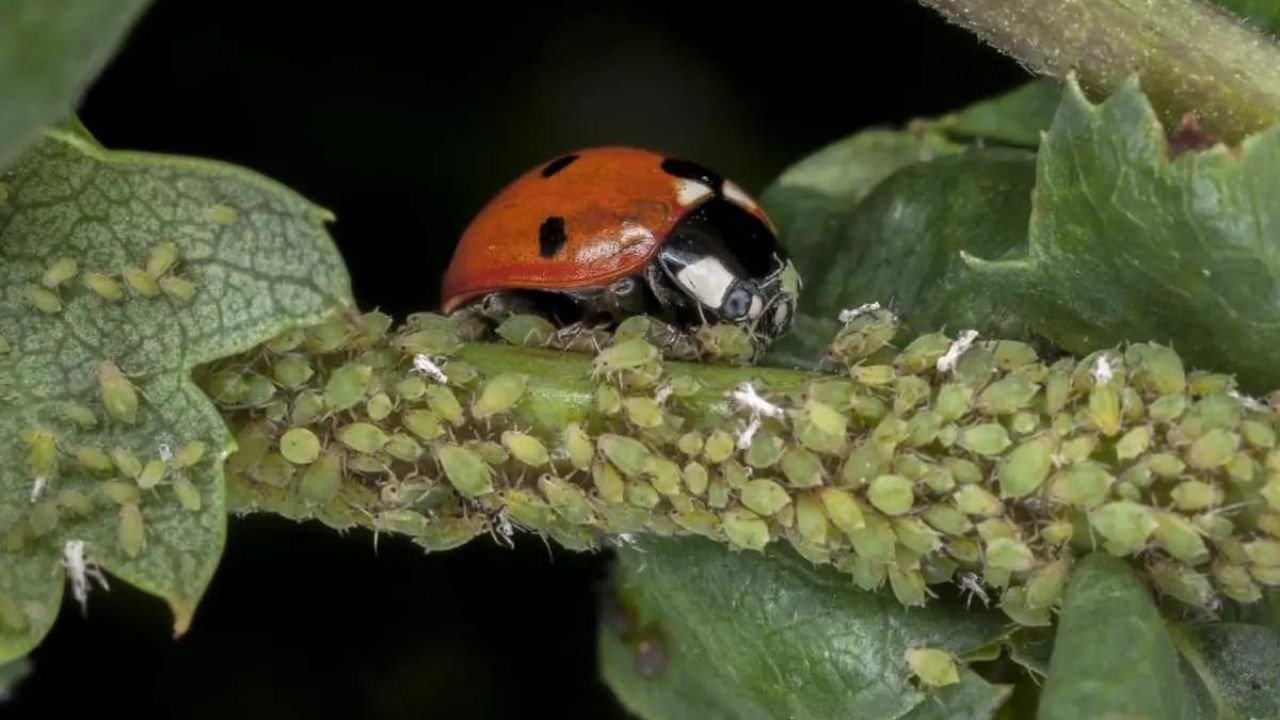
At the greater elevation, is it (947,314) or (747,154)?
(947,314)

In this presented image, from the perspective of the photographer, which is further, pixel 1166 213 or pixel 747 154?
pixel 747 154

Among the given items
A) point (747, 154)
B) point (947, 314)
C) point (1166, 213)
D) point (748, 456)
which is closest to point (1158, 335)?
point (1166, 213)

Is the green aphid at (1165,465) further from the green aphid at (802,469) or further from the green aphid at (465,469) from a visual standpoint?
the green aphid at (465,469)

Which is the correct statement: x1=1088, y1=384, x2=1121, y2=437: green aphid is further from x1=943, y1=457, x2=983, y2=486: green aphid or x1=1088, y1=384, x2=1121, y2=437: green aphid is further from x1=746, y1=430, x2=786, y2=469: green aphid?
x1=746, y1=430, x2=786, y2=469: green aphid

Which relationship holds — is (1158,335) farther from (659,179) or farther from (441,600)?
(441,600)

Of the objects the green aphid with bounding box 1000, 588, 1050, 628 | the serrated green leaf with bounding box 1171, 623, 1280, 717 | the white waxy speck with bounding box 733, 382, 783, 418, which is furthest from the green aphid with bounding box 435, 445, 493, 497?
the serrated green leaf with bounding box 1171, 623, 1280, 717

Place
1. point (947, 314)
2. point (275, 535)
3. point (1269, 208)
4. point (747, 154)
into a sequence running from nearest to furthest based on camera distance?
point (1269, 208) < point (947, 314) < point (275, 535) < point (747, 154)
